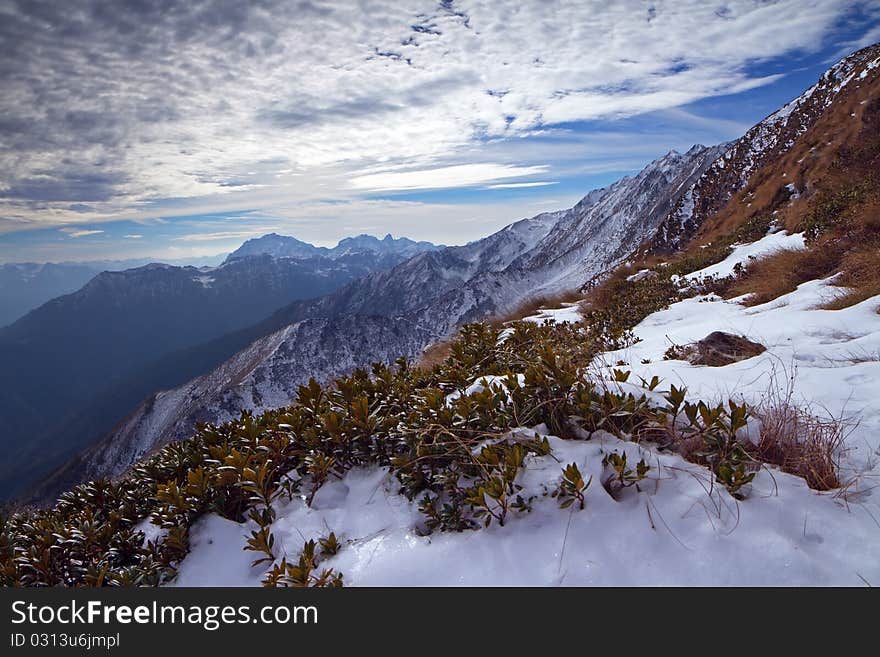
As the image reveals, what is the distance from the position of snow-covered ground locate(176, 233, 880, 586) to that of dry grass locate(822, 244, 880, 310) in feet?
13.2

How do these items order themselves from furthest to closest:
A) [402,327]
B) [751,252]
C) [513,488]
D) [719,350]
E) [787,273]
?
[402,327]
[751,252]
[787,273]
[719,350]
[513,488]

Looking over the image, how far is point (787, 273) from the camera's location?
33.7 feet

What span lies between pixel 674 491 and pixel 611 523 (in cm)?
54

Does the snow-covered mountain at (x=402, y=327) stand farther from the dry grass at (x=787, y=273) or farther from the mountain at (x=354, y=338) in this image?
the dry grass at (x=787, y=273)

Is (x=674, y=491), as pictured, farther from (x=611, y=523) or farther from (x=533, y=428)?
(x=533, y=428)

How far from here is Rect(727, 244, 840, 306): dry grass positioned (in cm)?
971

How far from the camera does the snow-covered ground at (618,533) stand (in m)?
2.56

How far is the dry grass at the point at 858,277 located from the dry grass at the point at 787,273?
49cm

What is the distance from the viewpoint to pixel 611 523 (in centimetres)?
290

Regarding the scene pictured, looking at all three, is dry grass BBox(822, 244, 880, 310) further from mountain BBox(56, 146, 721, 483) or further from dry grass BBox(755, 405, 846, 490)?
mountain BBox(56, 146, 721, 483)

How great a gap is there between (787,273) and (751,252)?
634cm

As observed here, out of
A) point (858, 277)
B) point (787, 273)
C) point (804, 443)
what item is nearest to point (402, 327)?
point (787, 273)

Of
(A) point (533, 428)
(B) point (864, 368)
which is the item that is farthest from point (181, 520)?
(B) point (864, 368)

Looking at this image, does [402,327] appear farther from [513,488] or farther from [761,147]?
[513,488]
